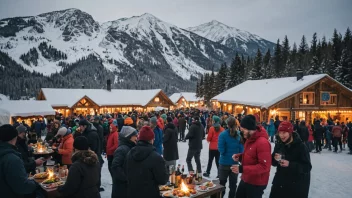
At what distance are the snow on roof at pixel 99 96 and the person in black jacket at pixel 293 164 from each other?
35.3 metres

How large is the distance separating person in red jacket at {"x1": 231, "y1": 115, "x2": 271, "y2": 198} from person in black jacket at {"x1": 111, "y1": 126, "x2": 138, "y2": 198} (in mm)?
1904

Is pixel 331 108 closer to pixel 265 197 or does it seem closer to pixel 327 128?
pixel 327 128

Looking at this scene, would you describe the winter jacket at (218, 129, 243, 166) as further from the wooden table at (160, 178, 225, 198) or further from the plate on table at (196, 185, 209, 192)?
the plate on table at (196, 185, 209, 192)

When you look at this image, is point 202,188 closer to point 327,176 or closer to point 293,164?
point 293,164

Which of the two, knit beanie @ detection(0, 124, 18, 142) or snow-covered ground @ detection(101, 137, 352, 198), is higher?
knit beanie @ detection(0, 124, 18, 142)

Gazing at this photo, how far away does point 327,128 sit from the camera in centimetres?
1448

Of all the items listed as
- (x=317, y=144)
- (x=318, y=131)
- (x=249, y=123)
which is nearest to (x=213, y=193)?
(x=249, y=123)

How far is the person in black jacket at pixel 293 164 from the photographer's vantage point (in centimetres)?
402

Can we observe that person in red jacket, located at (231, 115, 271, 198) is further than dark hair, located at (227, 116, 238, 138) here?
No

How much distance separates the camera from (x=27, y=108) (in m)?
24.1

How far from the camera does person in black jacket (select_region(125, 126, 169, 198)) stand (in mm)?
3553

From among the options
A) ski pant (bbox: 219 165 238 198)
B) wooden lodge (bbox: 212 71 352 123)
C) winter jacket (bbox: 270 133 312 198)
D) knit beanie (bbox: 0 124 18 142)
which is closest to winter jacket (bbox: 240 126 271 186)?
winter jacket (bbox: 270 133 312 198)

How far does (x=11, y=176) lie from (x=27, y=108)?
24209 mm

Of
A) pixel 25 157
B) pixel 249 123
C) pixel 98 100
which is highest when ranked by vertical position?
pixel 98 100
